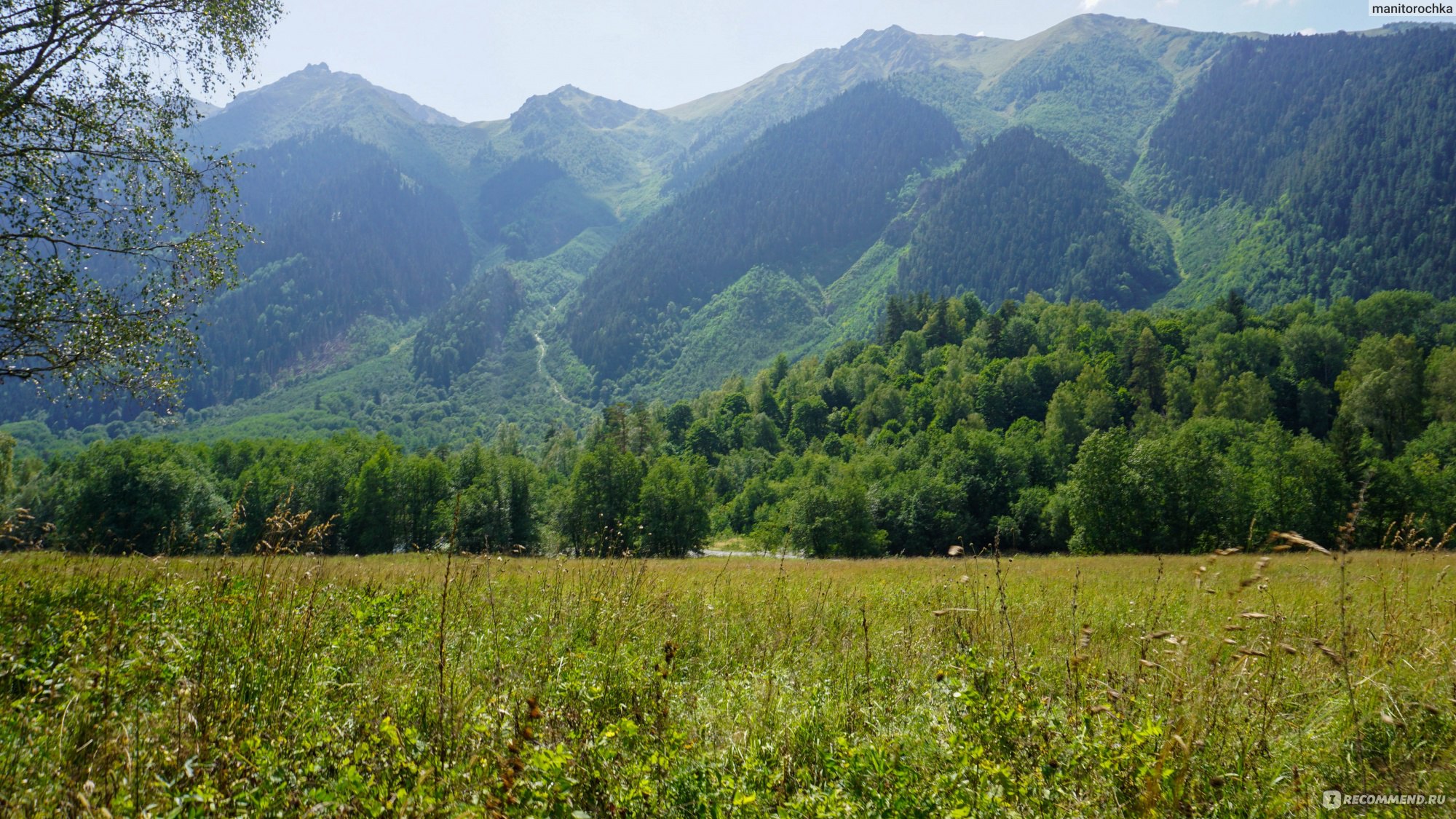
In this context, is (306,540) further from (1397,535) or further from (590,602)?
(1397,535)

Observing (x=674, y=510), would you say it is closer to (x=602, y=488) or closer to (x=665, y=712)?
(x=602, y=488)

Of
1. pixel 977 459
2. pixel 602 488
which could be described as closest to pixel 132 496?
pixel 602 488

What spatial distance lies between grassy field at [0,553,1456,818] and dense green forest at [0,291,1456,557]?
22.4m

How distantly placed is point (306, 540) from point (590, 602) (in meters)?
3.15

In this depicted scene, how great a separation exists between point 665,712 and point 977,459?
75.2m

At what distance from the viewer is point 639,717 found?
184 inches

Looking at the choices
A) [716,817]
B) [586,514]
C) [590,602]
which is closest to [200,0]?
[590,602]

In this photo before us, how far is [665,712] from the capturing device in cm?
442

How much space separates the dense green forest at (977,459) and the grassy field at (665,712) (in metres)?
22.4

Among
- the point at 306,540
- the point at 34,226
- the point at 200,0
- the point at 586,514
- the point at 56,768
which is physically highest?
the point at 200,0

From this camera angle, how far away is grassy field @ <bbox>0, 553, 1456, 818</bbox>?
320 centimetres

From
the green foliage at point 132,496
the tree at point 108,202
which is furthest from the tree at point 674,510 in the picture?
the tree at point 108,202

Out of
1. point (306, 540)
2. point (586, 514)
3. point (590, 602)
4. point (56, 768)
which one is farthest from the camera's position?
point (586, 514)

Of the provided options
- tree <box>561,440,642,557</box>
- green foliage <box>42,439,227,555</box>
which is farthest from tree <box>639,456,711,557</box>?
green foliage <box>42,439,227,555</box>
